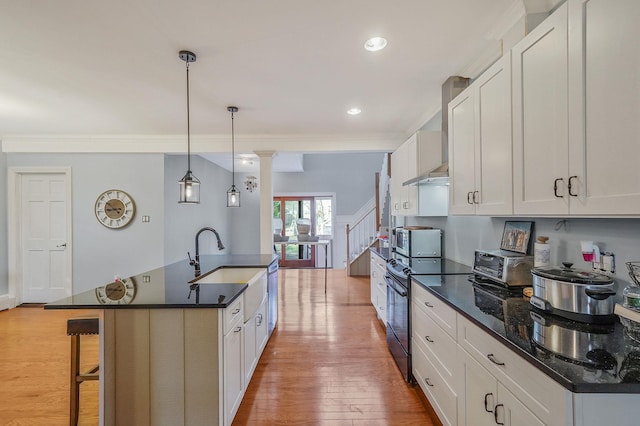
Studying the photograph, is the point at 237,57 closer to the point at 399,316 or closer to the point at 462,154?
the point at 462,154

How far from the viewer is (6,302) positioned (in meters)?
4.46

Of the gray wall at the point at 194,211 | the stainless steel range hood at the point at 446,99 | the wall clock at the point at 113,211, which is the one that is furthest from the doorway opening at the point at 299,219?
the stainless steel range hood at the point at 446,99

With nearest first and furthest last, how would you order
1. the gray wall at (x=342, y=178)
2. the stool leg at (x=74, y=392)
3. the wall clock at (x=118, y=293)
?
the wall clock at (x=118, y=293) < the stool leg at (x=74, y=392) < the gray wall at (x=342, y=178)

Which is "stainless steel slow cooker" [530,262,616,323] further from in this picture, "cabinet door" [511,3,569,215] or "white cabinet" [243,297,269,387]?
"white cabinet" [243,297,269,387]

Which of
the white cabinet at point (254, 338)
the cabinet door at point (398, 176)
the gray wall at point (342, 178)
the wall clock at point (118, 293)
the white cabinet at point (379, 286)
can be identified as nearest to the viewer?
the wall clock at point (118, 293)

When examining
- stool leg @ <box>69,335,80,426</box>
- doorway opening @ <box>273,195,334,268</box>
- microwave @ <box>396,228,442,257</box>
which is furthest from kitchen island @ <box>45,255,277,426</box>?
doorway opening @ <box>273,195,334,268</box>

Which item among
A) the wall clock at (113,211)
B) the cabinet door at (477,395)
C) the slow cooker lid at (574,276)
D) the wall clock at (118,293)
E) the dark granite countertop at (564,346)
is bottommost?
the cabinet door at (477,395)

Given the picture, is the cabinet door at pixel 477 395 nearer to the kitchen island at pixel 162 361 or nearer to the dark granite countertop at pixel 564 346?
the dark granite countertop at pixel 564 346

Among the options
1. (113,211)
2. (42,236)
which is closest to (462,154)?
(113,211)

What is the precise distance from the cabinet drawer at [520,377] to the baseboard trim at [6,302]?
20.8 ft

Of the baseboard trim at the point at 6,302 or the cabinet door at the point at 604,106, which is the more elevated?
the cabinet door at the point at 604,106

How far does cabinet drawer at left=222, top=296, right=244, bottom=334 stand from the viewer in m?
1.78

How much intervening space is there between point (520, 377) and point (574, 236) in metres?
0.99

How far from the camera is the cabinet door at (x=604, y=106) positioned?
1012 mm
